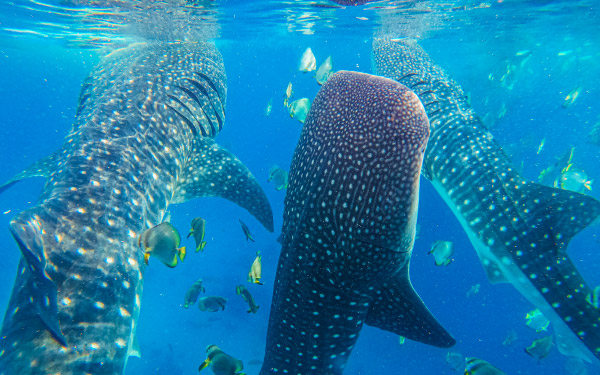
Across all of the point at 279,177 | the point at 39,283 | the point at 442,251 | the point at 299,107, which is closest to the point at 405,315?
the point at 39,283

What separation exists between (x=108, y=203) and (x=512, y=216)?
5508mm

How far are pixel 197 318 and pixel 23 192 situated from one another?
37179 millimetres

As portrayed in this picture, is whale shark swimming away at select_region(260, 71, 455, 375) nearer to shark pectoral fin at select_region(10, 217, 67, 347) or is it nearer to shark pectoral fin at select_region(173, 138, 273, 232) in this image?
shark pectoral fin at select_region(10, 217, 67, 347)

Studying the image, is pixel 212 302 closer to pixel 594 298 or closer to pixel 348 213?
pixel 348 213

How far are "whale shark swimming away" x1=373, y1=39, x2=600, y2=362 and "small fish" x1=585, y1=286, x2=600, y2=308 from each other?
0.15 feet

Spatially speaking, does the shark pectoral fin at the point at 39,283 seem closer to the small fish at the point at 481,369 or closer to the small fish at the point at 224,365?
the small fish at the point at 224,365

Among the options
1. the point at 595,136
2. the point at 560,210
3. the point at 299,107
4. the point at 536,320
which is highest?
the point at 299,107

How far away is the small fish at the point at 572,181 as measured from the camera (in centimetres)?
773

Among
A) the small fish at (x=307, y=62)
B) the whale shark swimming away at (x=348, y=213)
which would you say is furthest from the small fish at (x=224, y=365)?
the small fish at (x=307, y=62)

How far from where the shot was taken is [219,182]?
218 inches

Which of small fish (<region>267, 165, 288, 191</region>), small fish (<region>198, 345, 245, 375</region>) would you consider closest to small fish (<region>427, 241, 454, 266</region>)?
small fish (<region>267, 165, 288, 191</region>)

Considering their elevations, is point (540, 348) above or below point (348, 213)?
below

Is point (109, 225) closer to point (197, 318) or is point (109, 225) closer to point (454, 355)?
point (454, 355)

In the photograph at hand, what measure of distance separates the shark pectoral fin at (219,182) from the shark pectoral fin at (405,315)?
3.12 m
